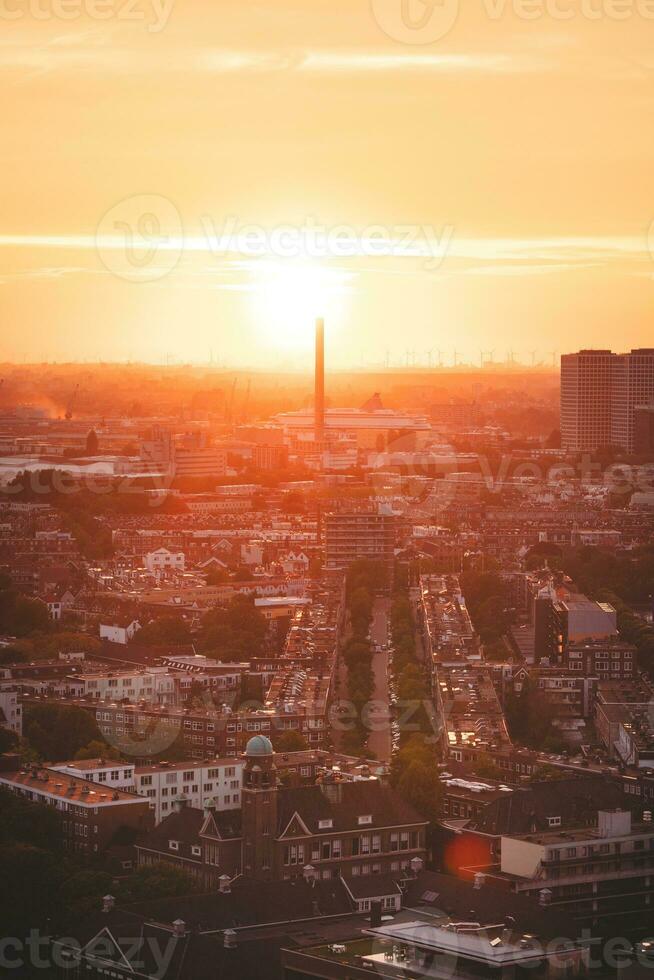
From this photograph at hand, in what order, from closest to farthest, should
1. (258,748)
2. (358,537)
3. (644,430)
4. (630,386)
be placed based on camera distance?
(258,748) → (358,537) → (644,430) → (630,386)

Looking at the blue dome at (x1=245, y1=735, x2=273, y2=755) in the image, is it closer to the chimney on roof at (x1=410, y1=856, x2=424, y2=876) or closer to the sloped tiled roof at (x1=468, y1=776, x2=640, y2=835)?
the chimney on roof at (x1=410, y1=856, x2=424, y2=876)

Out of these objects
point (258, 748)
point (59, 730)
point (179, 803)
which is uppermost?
point (258, 748)

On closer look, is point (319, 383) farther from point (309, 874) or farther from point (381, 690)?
point (309, 874)

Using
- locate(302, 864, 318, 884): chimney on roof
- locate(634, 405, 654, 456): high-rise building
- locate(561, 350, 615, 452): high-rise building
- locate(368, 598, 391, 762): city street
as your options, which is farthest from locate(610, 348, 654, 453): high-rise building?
locate(302, 864, 318, 884): chimney on roof

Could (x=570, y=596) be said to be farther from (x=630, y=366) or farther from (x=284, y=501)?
(x=630, y=366)

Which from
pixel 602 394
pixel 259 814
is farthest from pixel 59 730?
pixel 602 394

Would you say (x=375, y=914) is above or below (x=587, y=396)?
below
